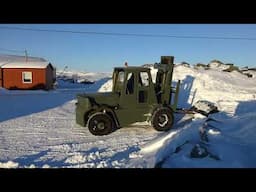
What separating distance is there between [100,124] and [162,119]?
6.41 feet

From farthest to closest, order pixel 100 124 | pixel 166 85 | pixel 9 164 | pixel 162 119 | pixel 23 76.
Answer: pixel 23 76
pixel 166 85
pixel 162 119
pixel 100 124
pixel 9 164

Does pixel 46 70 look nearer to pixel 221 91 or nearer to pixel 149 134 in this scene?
pixel 221 91

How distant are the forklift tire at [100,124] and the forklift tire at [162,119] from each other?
4.43 feet

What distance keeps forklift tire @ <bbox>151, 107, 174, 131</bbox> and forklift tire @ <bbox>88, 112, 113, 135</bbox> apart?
1351mm

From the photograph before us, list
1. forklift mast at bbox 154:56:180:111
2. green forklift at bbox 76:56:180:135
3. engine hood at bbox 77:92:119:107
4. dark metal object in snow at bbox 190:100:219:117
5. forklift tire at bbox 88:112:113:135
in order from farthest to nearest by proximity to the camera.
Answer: dark metal object in snow at bbox 190:100:219:117
forklift mast at bbox 154:56:180:111
engine hood at bbox 77:92:119:107
green forklift at bbox 76:56:180:135
forklift tire at bbox 88:112:113:135

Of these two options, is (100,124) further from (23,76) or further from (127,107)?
(23,76)

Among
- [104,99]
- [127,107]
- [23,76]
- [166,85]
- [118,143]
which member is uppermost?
[166,85]

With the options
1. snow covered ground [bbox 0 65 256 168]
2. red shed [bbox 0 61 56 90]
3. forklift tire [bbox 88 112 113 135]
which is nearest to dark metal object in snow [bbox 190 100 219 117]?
snow covered ground [bbox 0 65 256 168]

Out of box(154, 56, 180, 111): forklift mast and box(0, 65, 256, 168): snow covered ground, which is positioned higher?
box(154, 56, 180, 111): forklift mast

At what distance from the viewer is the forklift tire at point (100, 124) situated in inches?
392

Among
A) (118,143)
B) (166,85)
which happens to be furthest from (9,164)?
(166,85)

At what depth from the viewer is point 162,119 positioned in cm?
1053

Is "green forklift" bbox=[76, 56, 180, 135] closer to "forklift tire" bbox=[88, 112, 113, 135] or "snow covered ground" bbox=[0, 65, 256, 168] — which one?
"forklift tire" bbox=[88, 112, 113, 135]

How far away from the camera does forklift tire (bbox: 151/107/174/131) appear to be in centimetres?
1037
